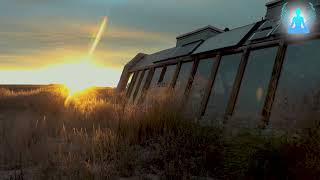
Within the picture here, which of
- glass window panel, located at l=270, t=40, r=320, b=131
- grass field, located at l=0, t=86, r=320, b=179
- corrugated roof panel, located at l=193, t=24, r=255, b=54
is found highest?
corrugated roof panel, located at l=193, t=24, r=255, b=54

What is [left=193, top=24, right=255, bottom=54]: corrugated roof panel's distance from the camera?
10.2m

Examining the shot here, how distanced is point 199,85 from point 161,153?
401 centimetres

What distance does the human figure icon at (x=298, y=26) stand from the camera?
26.7 ft

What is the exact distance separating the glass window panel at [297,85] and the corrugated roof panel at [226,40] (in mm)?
2013

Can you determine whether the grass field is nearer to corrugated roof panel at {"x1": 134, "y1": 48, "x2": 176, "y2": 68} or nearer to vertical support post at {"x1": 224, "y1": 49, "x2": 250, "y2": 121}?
vertical support post at {"x1": 224, "y1": 49, "x2": 250, "y2": 121}

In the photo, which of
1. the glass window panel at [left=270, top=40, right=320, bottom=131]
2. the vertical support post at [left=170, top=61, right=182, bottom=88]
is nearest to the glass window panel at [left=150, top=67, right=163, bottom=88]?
the vertical support post at [left=170, top=61, right=182, bottom=88]

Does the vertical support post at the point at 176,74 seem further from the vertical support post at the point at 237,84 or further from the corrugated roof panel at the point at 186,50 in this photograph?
the vertical support post at the point at 237,84

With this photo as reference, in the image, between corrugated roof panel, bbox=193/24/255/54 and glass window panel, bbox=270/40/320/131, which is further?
corrugated roof panel, bbox=193/24/255/54

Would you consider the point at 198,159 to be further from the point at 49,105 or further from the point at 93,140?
the point at 49,105

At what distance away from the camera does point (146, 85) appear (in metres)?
15.0

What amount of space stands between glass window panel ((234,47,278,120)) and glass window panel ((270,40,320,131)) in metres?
0.47

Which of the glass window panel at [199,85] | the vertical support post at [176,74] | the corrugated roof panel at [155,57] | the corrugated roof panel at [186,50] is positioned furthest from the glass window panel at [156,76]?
the glass window panel at [199,85]

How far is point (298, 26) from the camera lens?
832cm

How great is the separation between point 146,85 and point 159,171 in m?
8.78
